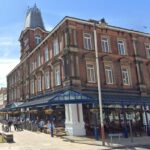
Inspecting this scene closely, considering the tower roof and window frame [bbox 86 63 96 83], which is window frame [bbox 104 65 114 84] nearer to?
window frame [bbox 86 63 96 83]

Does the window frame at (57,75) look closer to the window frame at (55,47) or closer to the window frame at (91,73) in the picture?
the window frame at (55,47)

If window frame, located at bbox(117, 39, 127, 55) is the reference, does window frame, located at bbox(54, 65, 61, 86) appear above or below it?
below

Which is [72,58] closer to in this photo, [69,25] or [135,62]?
[69,25]

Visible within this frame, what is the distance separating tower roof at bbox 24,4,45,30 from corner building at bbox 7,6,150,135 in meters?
11.9

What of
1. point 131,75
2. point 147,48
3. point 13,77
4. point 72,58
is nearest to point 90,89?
point 72,58

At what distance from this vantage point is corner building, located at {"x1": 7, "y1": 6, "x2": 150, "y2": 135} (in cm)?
2698

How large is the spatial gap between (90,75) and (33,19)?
81.3ft

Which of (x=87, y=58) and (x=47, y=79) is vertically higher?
(x=87, y=58)

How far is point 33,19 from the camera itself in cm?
4969

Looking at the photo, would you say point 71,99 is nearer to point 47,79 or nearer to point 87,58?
point 87,58

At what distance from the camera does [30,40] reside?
46812 millimetres

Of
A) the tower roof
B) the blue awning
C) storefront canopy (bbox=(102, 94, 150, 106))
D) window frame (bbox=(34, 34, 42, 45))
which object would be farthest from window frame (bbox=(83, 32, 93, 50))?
the tower roof

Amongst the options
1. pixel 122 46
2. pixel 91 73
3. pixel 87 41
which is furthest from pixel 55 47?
pixel 122 46

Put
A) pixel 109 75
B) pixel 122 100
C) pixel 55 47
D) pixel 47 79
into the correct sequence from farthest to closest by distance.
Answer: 1. pixel 47 79
2. pixel 55 47
3. pixel 109 75
4. pixel 122 100
